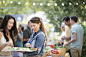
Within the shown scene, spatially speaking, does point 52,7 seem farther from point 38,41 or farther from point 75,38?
point 38,41

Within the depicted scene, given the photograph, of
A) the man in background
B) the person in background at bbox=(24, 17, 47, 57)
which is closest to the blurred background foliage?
the man in background

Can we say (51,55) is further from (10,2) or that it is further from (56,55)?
(10,2)

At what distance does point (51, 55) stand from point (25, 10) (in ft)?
3.99

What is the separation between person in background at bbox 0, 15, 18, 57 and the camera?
2630 mm

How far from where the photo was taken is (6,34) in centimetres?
269

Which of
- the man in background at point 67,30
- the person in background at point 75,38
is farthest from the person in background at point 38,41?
the man in background at point 67,30

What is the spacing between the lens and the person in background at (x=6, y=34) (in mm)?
2630

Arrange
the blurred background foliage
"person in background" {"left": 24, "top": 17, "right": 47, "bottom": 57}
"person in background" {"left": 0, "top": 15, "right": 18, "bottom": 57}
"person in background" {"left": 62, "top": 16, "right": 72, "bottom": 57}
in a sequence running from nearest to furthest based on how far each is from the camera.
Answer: "person in background" {"left": 24, "top": 17, "right": 47, "bottom": 57}, "person in background" {"left": 0, "top": 15, "right": 18, "bottom": 57}, the blurred background foliage, "person in background" {"left": 62, "top": 16, "right": 72, "bottom": 57}

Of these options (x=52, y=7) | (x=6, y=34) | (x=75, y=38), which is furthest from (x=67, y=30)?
(x=6, y=34)

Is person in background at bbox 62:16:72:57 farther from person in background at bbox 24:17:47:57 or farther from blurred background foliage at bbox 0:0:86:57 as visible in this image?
person in background at bbox 24:17:47:57

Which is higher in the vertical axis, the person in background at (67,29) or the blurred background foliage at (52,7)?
the blurred background foliage at (52,7)

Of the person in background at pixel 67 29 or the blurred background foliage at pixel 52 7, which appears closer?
the blurred background foliage at pixel 52 7

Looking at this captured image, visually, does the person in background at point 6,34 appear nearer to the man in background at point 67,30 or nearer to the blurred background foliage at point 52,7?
the blurred background foliage at point 52,7

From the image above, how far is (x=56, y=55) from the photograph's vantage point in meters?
3.50
